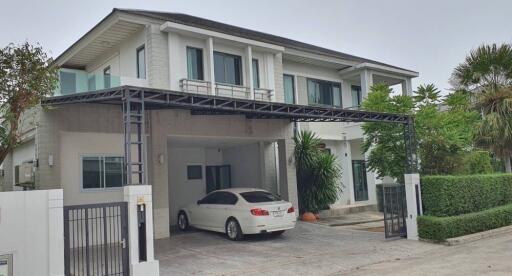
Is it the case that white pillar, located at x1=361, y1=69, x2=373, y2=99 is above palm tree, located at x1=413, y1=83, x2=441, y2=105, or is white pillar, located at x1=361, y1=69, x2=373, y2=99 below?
above

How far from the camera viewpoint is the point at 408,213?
44.6ft

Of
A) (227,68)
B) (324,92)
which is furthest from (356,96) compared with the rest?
(227,68)

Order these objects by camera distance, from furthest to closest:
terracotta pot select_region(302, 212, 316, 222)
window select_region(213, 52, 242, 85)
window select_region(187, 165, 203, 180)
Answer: window select_region(187, 165, 203, 180) → terracotta pot select_region(302, 212, 316, 222) → window select_region(213, 52, 242, 85)

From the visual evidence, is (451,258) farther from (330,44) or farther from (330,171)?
(330,44)

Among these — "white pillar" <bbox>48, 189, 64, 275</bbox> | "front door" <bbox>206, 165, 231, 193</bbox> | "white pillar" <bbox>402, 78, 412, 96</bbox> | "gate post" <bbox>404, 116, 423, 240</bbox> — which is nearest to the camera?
"white pillar" <bbox>48, 189, 64, 275</bbox>

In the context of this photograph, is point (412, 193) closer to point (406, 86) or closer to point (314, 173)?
point (314, 173)

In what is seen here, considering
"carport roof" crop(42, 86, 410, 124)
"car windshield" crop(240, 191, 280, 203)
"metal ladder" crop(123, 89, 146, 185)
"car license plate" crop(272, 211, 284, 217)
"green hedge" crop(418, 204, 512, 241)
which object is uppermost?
"carport roof" crop(42, 86, 410, 124)

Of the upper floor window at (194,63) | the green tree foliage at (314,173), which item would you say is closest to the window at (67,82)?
the upper floor window at (194,63)

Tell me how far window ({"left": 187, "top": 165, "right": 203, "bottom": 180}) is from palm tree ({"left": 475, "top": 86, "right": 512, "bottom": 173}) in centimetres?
1099

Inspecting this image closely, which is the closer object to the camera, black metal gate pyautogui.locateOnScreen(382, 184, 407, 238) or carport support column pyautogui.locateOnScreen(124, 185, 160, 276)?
carport support column pyautogui.locateOnScreen(124, 185, 160, 276)

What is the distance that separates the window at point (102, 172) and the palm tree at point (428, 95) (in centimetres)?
1021

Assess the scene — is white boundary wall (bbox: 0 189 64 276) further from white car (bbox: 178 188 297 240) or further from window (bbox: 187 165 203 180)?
window (bbox: 187 165 203 180)

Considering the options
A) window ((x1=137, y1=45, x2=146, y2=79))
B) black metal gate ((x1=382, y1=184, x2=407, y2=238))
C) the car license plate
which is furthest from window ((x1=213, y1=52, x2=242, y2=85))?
black metal gate ((x1=382, y1=184, x2=407, y2=238))

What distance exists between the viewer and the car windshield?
13.5 meters
